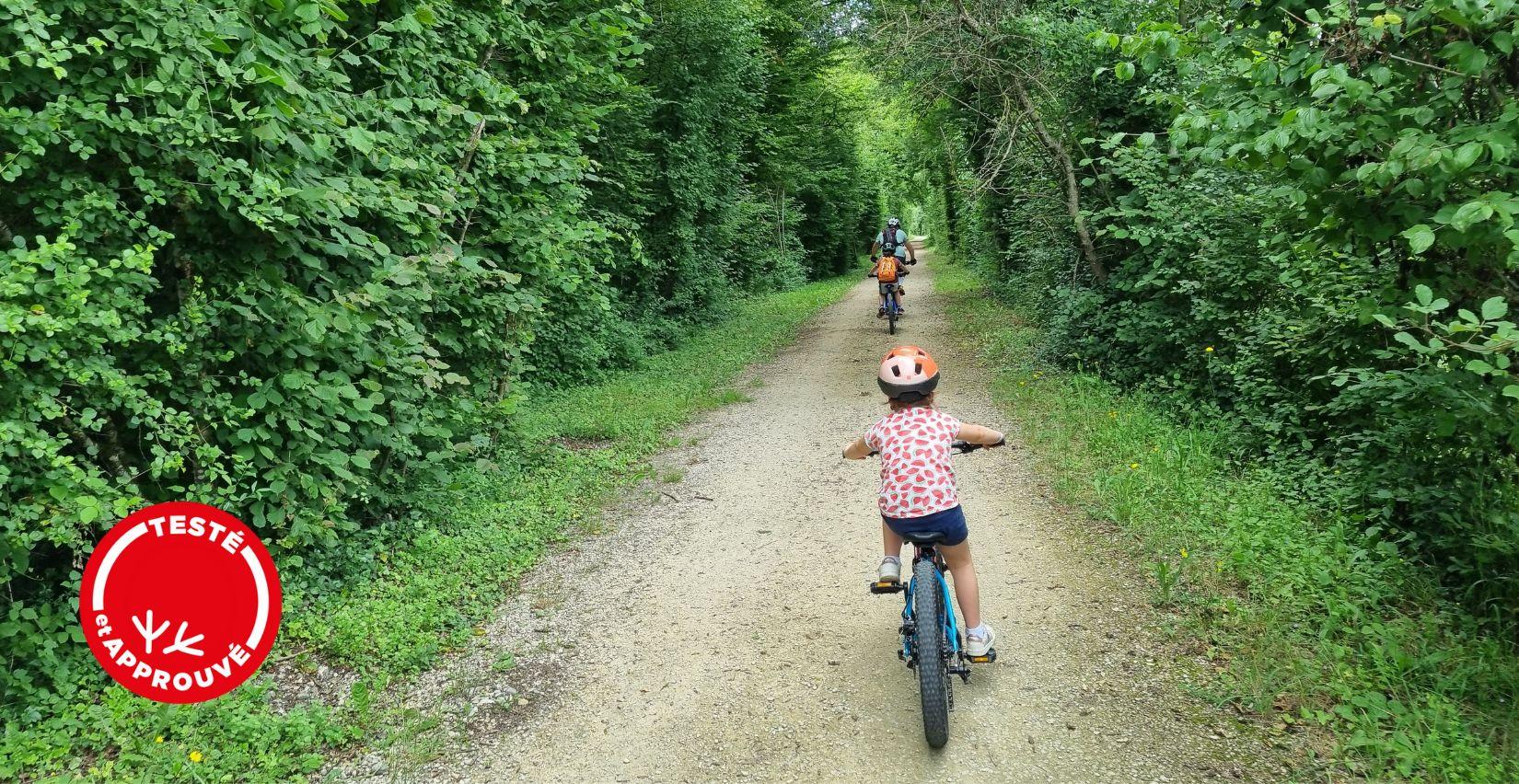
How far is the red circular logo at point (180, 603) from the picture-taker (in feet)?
6.91

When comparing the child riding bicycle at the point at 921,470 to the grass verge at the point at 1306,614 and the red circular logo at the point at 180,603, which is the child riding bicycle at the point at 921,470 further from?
the red circular logo at the point at 180,603

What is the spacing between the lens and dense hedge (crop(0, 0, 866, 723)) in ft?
12.0

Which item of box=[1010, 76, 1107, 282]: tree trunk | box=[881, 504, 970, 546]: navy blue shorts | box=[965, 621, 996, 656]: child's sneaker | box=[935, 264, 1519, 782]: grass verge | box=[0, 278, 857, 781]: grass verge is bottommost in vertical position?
box=[935, 264, 1519, 782]: grass verge

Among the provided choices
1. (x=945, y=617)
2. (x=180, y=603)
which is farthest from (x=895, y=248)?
(x=180, y=603)

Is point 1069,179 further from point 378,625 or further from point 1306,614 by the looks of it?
point 378,625

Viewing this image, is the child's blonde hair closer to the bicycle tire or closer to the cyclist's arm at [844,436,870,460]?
the cyclist's arm at [844,436,870,460]

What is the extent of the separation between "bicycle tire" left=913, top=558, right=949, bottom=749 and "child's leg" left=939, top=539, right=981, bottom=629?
1.12 feet

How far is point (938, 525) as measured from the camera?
155 inches

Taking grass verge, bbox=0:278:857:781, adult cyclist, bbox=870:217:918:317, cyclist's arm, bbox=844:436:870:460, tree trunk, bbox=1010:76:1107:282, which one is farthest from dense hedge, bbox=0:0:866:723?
adult cyclist, bbox=870:217:918:317

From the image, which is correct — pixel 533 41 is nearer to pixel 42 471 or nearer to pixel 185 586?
pixel 42 471

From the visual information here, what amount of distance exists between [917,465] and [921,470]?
3 centimetres

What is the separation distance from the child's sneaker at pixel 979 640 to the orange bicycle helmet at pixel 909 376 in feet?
3.94

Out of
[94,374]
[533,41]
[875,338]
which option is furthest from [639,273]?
[94,374]

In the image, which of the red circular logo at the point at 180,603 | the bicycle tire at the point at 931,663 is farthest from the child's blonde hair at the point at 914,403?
the red circular logo at the point at 180,603
